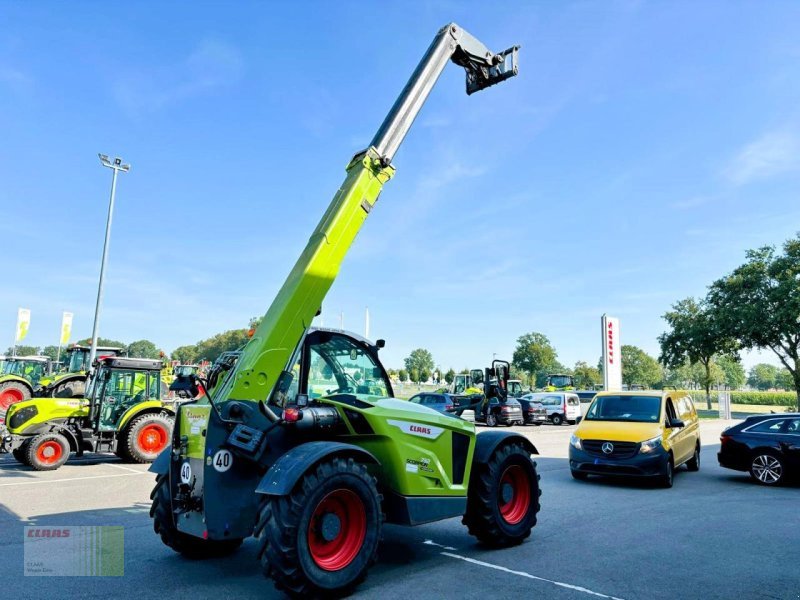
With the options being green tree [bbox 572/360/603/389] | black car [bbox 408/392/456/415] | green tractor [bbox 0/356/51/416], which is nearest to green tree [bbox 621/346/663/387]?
green tree [bbox 572/360/603/389]

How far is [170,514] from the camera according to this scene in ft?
18.3

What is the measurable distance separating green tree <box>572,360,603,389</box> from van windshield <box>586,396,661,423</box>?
92.4 metres

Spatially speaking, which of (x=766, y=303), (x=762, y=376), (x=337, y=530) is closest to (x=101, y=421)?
(x=337, y=530)

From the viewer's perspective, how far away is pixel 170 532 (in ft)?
18.5

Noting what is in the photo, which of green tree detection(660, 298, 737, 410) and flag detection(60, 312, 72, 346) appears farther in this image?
green tree detection(660, 298, 737, 410)

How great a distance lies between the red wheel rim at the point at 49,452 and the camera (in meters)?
12.0

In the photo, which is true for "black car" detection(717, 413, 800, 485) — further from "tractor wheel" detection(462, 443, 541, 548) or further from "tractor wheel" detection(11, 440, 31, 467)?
"tractor wheel" detection(11, 440, 31, 467)

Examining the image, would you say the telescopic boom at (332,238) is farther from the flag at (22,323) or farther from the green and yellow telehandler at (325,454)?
the flag at (22,323)

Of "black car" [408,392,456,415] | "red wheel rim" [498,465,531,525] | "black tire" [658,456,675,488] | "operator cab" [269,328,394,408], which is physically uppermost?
"operator cab" [269,328,394,408]

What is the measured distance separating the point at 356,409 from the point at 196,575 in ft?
6.87

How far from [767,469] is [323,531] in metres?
10.2

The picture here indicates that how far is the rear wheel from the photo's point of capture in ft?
36.4

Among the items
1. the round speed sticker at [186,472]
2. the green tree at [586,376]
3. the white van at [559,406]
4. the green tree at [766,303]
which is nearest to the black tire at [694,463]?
the round speed sticker at [186,472]

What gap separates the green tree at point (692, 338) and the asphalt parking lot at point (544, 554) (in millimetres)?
37938
